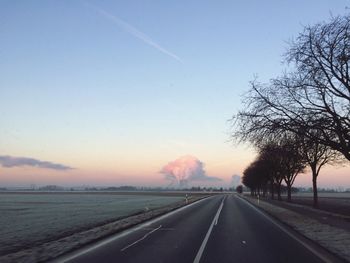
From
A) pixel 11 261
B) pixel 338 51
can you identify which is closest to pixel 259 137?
pixel 338 51

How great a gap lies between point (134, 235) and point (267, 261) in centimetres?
845

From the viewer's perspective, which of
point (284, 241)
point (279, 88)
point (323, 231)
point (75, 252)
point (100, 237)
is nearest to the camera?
point (75, 252)

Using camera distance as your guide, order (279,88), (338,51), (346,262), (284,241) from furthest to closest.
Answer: (279,88) < (338,51) < (284,241) < (346,262)

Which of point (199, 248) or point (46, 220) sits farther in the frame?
point (46, 220)

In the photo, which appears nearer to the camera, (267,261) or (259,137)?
(267,261)

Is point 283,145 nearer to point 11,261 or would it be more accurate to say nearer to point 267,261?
point 267,261

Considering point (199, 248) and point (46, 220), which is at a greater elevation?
point (46, 220)

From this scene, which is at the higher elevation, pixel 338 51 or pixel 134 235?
pixel 338 51

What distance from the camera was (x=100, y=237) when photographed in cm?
1841

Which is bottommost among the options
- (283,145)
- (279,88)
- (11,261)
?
(11,261)

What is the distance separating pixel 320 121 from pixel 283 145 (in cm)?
331

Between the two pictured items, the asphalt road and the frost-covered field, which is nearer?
the asphalt road

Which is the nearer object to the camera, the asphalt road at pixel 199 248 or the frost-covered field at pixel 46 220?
the asphalt road at pixel 199 248

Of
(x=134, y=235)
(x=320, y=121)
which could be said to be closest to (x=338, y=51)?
(x=320, y=121)
